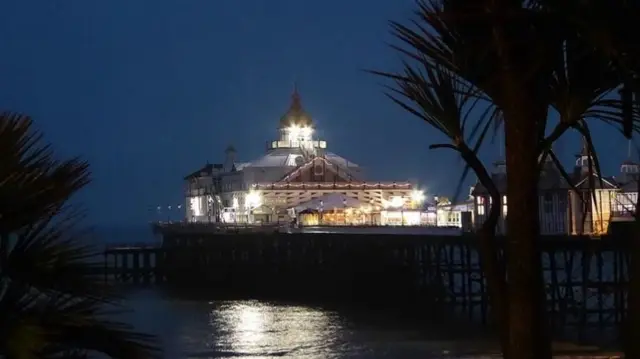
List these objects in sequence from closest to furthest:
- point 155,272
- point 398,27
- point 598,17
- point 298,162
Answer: point 598,17 < point 398,27 < point 155,272 < point 298,162

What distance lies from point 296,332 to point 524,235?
947 inches

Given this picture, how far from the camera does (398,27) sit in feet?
12.1

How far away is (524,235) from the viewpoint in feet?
11.2

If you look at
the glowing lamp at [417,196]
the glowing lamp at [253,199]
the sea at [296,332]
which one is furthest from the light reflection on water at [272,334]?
the glowing lamp at [417,196]

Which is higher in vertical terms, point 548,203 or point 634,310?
point 548,203

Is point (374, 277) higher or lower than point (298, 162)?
lower

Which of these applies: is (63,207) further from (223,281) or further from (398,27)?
(223,281)

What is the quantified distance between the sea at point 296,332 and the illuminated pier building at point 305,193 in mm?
23303

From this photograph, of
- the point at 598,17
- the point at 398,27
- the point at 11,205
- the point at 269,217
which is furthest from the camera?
the point at 269,217

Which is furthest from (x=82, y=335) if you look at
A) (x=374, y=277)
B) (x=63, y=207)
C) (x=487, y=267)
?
(x=374, y=277)

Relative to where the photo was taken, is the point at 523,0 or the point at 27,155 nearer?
the point at 27,155

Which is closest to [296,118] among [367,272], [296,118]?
[296,118]

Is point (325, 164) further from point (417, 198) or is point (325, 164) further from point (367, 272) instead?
point (367, 272)

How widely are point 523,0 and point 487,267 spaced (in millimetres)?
880
